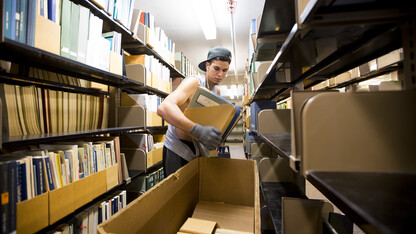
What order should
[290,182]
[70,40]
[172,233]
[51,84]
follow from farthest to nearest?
[290,182] → [51,84] → [70,40] → [172,233]

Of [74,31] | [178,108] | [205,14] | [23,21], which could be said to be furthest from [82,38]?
[205,14]

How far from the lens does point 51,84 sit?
139 cm

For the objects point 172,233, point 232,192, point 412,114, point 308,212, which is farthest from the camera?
point 232,192

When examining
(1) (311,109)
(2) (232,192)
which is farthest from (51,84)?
(1) (311,109)

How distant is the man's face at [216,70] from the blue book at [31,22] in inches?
44.1

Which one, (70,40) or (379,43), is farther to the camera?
(70,40)

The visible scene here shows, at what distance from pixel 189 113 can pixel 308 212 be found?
86 cm

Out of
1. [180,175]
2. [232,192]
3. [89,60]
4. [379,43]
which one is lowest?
[232,192]

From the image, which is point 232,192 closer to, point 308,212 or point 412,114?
point 308,212

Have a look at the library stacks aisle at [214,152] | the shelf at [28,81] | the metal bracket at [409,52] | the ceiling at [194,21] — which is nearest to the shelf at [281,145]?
the library stacks aisle at [214,152]

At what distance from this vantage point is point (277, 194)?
1.58 meters

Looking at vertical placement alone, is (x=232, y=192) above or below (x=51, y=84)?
below

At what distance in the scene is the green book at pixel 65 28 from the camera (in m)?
1.22

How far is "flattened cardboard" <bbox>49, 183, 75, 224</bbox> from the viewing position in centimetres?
106
